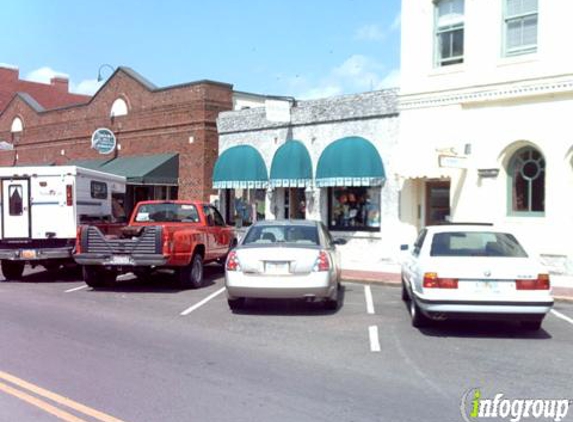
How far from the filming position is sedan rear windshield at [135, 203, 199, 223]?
13812 mm

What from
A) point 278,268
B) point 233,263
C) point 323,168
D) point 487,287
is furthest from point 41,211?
point 487,287

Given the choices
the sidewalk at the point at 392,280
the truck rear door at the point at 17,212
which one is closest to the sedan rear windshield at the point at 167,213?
the truck rear door at the point at 17,212

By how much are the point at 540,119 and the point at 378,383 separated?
10.4 metres

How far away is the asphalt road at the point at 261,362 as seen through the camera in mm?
5281

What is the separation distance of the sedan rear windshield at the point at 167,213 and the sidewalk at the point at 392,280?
12.8 ft

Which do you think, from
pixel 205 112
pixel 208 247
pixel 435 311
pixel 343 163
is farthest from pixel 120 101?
pixel 435 311

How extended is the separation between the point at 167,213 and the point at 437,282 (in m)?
7.57

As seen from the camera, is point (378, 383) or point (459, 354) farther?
point (459, 354)

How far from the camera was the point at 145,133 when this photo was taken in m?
25.3

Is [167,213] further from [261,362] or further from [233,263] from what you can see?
[261,362]

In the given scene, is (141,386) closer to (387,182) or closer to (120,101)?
(387,182)

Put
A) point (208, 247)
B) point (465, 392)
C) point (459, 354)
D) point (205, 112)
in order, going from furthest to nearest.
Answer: point (205, 112) < point (208, 247) < point (459, 354) < point (465, 392)

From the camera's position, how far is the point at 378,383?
6.02m

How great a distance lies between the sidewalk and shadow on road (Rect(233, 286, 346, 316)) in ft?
8.67
